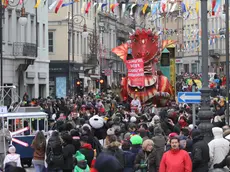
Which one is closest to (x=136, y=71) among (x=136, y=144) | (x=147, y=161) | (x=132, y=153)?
(x=136, y=144)

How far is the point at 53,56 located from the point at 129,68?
27583mm

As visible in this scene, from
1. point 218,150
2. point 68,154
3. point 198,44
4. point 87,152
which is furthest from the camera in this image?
point 198,44

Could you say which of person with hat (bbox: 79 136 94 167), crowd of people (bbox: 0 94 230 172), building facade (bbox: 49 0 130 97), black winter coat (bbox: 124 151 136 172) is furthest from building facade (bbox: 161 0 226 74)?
black winter coat (bbox: 124 151 136 172)

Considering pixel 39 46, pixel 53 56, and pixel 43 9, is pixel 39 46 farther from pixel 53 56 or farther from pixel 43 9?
pixel 53 56

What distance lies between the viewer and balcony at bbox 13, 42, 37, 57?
49.8 meters

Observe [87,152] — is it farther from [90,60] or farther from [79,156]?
[90,60]

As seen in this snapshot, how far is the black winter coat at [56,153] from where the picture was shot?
17.6 m

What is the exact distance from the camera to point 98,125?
2328 centimetres

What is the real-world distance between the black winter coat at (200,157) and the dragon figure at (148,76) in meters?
27.1

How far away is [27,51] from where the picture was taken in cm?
5047

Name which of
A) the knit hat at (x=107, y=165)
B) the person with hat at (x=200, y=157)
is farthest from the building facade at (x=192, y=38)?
the knit hat at (x=107, y=165)

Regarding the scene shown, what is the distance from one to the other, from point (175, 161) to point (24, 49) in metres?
36.6

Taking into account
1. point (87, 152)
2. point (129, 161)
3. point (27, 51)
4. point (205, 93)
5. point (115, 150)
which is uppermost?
point (27, 51)

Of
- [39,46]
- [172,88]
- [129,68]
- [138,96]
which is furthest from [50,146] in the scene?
[39,46]
